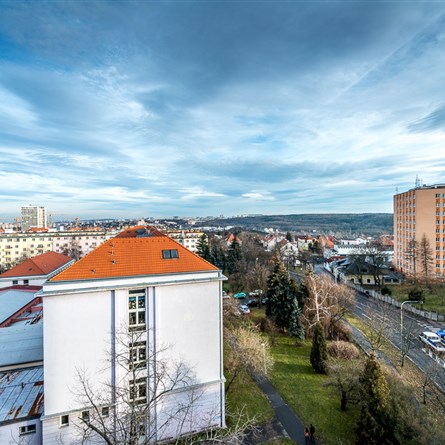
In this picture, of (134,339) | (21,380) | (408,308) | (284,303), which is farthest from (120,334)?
(408,308)

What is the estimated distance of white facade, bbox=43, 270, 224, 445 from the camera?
507 inches

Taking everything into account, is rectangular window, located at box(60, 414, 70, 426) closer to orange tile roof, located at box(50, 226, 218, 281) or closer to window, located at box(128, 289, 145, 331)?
window, located at box(128, 289, 145, 331)

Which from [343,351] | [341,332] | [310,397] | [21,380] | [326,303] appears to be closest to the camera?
[21,380]

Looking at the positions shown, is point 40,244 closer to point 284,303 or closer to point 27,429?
point 284,303

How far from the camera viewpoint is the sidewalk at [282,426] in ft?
50.7

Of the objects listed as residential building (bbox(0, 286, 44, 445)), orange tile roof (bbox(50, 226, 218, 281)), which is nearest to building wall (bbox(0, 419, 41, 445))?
residential building (bbox(0, 286, 44, 445))

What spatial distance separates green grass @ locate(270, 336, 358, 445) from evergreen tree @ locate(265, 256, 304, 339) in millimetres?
2968

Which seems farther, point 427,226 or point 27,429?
point 427,226

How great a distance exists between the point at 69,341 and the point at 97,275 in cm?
311

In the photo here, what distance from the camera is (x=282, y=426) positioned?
54.0 ft

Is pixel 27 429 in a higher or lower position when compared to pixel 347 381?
higher

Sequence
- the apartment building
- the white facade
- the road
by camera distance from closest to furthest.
A: the white facade, the road, the apartment building

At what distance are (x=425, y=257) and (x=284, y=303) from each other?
31357 mm

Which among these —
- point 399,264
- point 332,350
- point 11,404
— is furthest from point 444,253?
point 11,404
